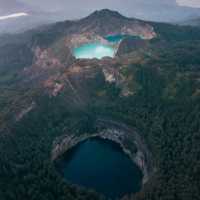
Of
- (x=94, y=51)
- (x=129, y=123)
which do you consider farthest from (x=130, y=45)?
(x=129, y=123)

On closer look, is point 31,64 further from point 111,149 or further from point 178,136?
point 178,136

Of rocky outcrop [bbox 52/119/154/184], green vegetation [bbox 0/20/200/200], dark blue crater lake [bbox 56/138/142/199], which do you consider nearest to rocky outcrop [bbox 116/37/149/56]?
green vegetation [bbox 0/20/200/200]

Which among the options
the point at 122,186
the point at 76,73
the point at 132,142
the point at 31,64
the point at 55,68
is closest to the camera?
the point at 122,186

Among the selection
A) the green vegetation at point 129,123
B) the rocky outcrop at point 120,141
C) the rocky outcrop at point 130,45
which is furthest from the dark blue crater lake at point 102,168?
the rocky outcrop at point 130,45

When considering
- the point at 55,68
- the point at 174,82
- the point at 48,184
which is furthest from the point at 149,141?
the point at 55,68

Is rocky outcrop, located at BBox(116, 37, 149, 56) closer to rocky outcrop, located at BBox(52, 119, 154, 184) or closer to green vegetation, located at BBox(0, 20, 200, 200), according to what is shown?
green vegetation, located at BBox(0, 20, 200, 200)

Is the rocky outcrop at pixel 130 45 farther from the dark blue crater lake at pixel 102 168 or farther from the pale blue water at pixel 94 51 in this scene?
the dark blue crater lake at pixel 102 168
